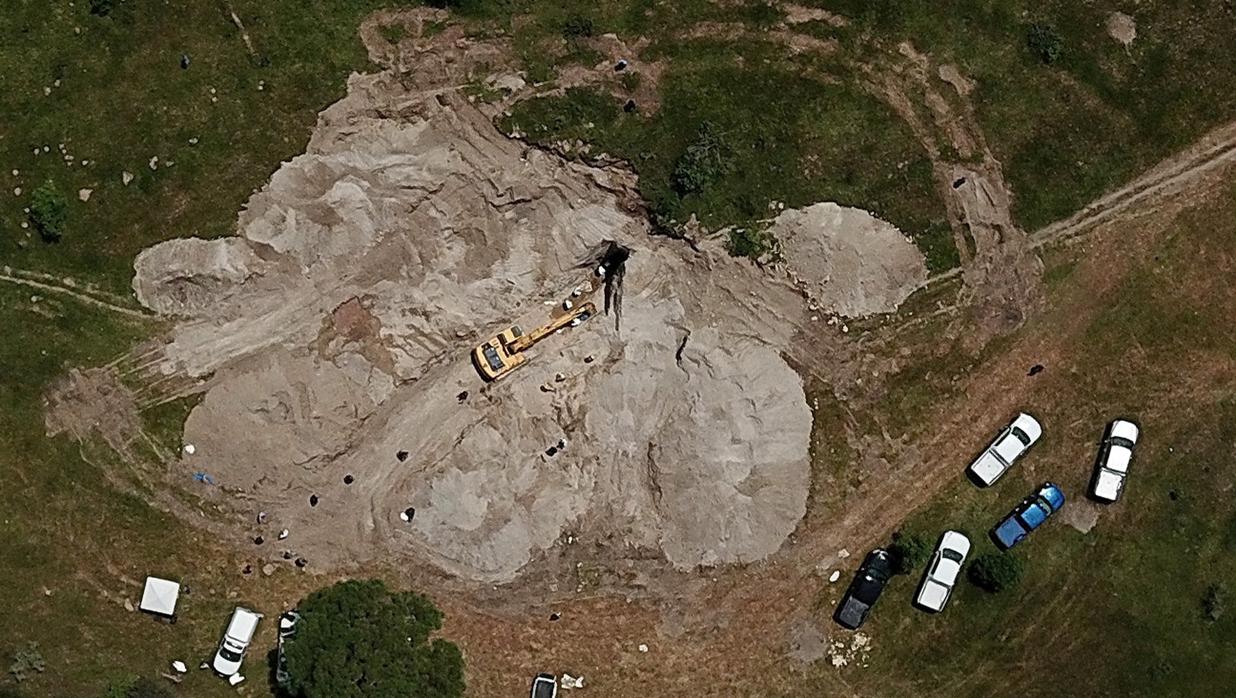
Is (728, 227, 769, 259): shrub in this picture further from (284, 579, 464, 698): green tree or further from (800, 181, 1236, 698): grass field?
(284, 579, 464, 698): green tree

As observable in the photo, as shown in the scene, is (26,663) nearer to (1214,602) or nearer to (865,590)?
(865,590)

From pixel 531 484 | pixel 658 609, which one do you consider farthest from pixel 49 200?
pixel 658 609

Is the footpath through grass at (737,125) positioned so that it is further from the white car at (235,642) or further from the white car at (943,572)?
the white car at (235,642)

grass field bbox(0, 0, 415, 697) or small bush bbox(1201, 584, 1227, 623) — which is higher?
grass field bbox(0, 0, 415, 697)

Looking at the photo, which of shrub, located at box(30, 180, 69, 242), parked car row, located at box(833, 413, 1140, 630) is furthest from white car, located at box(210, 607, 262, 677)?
parked car row, located at box(833, 413, 1140, 630)

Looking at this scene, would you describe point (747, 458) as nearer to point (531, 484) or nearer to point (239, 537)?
point (531, 484)

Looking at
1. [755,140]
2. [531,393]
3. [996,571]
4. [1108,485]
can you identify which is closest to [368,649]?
[531,393]

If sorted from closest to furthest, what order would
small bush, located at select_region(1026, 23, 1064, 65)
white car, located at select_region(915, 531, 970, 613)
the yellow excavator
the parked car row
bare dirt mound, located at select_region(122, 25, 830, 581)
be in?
bare dirt mound, located at select_region(122, 25, 830, 581) < white car, located at select_region(915, 531, 970, 613) < the parked car row < the yellow excavator < small bush, located at select_region(1026, 23, 1064, 65)
